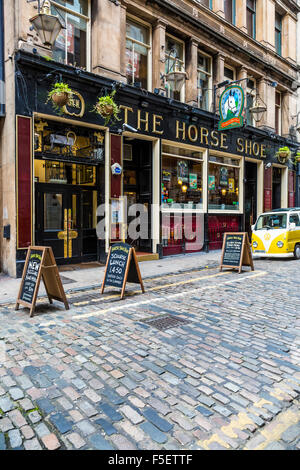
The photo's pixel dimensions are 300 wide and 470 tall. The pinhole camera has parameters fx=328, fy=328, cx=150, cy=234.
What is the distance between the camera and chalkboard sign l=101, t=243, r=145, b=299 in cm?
672

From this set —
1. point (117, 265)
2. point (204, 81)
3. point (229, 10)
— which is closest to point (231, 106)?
point (204, 81)

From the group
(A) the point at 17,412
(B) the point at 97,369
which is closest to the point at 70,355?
(B) the point at 97,369

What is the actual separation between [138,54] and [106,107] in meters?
3.69

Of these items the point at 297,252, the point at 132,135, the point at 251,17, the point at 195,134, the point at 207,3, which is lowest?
the point at 297,252

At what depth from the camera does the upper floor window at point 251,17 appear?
17281 millimetres

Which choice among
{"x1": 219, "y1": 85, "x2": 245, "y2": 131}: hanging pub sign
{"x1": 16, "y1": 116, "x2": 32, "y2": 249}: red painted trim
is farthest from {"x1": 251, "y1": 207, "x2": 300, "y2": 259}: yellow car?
{"x1": 16, "y1": 116, "x2": 32, "y2": 249}: red painted trim

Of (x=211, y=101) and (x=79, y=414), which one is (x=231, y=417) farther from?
(x=211, y=101)

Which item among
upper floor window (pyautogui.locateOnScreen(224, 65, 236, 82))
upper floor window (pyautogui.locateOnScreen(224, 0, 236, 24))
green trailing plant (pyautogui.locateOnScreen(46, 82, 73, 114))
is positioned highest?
upper floor window (pyautogui.locateOnScreen(224, 0, 236, 24))

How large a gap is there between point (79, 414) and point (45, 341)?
176 centimetres

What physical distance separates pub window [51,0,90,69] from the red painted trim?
2669mm

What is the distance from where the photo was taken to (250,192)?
18.4 m

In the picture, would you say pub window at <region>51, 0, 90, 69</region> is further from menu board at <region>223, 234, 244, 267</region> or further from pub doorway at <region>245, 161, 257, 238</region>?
pub doorway at <region>245, 161, 257, 238</region>

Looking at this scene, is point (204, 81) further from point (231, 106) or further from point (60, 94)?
point (60, 94)

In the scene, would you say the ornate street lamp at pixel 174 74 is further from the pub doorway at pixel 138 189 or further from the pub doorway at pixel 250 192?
the pub doorway at pixel 250 192
